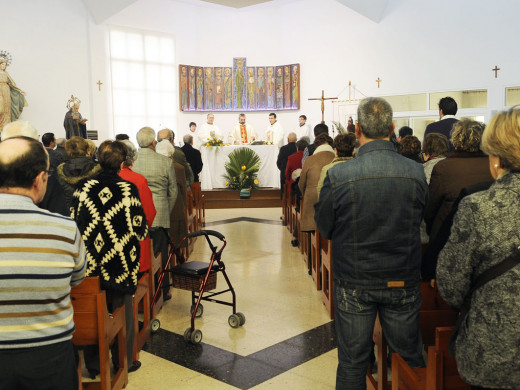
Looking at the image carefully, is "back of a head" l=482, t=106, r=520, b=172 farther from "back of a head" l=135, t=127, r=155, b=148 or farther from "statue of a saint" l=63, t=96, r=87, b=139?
"statue of a saint" l=63, t=96, r=87, b=139

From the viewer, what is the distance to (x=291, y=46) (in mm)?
16719

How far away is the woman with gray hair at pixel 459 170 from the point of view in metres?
3.25

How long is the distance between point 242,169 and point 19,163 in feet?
35.7

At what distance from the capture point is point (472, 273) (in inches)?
72.9

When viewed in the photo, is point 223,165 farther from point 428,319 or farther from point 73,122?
point 428,319

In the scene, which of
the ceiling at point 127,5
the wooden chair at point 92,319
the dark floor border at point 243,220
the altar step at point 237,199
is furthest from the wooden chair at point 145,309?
the ceiling at point 127,5

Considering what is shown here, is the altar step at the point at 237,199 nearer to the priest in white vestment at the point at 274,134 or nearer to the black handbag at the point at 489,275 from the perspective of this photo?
the priest in white vestment at the point at 274,134

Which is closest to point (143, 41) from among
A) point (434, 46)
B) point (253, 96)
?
point (253, 96)

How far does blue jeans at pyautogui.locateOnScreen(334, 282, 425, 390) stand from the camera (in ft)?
8.64

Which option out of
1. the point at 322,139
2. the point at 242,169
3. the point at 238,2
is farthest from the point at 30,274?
the point at 238,2

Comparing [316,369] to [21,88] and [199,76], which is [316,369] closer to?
[21,88]

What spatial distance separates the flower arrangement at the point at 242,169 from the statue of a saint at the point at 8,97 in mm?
4800

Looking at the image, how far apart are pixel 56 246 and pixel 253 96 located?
51.1 feet

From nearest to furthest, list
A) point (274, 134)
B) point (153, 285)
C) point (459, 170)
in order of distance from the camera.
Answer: point (459, 170) < point (153, 285) < point (274, 134)
